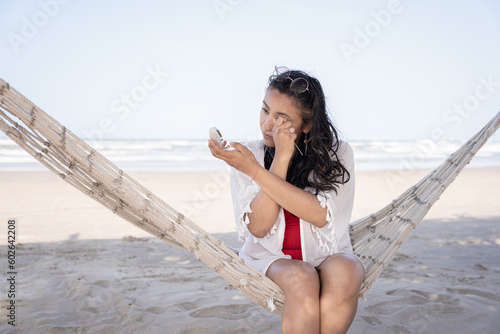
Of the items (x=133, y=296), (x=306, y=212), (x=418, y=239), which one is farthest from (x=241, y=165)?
(x=418, y=239)

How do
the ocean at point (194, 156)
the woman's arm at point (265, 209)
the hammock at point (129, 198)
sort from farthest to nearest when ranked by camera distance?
1. the ocean at point (194, 156)
2. the woman's arm at point (265, 209)
3. the hammock at point (129, 198)

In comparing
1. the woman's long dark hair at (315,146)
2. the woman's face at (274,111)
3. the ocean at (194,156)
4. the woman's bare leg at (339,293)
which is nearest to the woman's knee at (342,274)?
the woman's bare leg at (339,293)

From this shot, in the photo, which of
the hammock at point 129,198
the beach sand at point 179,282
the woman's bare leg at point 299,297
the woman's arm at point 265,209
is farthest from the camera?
the beach sand at point 179,282

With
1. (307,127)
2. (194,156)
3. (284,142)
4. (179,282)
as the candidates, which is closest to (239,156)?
(284,142)

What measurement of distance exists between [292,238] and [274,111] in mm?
472

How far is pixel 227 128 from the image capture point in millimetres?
23812

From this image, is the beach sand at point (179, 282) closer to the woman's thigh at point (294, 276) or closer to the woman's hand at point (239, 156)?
the woman's thigh at point (294, 276)

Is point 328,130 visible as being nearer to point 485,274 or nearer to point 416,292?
point 416,292

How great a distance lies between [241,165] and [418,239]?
274cm

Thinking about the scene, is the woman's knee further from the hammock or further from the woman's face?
the woman's face

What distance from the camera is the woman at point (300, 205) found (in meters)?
1.23

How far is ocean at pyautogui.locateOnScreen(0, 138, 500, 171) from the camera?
10.1 meters

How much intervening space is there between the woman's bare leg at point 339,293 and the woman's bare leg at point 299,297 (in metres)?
0.03

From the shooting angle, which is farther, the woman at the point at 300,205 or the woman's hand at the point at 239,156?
the woman's hand at the point at 239,156
